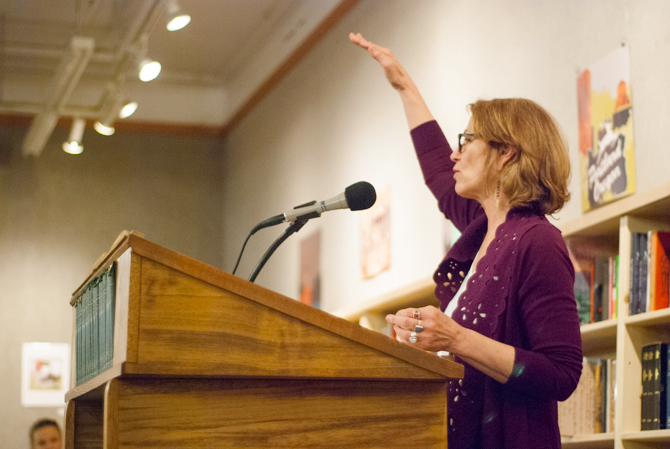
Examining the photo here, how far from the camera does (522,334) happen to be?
147 centimetres

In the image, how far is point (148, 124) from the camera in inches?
289

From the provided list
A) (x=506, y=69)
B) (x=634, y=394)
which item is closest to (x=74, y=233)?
(x=506, y=69)

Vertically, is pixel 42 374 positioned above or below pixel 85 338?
below

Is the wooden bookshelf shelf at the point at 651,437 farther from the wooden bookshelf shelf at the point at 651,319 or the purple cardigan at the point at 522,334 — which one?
the purple cardigan at the point at 522,334

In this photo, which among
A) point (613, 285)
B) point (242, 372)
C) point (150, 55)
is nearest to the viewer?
point (242, 372)

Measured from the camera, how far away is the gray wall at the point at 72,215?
6.88m

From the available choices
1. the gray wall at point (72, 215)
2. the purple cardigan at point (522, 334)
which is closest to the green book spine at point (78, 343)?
the purple cardigan at point (522, 334)

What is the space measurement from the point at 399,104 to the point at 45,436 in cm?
293

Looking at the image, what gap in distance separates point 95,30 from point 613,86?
4.60 metres

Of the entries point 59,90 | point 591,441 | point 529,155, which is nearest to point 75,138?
point 59,90

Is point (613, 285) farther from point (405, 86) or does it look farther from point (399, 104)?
point (399, 104)

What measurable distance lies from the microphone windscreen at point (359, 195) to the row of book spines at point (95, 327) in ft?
1.79

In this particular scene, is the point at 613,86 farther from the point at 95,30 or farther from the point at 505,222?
the point at 95,30

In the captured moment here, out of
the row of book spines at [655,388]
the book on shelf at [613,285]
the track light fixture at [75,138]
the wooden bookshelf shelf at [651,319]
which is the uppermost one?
the track light fixture at [75,138]
